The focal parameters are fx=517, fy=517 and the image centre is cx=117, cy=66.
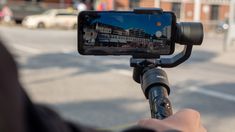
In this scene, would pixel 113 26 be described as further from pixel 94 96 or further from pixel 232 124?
pixel 94 96

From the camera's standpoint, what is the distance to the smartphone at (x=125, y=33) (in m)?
1.44

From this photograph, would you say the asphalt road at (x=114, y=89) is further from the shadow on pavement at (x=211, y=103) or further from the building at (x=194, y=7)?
the building at (x=194, y=7)

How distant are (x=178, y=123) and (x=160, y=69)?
357mm

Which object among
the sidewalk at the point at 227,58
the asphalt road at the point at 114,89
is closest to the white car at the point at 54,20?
the sidewalk at the point at 227,58

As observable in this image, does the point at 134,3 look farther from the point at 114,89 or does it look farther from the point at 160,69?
the point at 160,69

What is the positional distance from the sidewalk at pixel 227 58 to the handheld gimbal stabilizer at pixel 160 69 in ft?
42.7

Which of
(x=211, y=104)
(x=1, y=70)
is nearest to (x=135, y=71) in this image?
(x=1, y=70)

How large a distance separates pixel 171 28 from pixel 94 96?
23.5 ft

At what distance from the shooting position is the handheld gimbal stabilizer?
1373 millimetres

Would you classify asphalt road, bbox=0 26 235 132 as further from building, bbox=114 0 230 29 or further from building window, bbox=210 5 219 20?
building window, bbox=210 5 219 20

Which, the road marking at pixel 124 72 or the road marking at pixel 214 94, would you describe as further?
the road marking at pixel 124 72

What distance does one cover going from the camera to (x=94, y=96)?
862 cm

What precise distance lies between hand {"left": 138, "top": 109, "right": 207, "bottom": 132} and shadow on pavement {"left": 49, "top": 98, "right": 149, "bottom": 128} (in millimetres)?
5217

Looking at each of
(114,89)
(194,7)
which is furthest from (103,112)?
(194,7)
